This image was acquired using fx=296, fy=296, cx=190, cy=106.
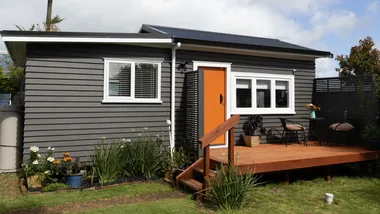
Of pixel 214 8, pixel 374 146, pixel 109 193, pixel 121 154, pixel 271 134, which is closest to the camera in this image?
pixel 109 193

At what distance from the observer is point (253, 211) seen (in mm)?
4156

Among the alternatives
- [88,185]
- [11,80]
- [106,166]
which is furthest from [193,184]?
[11,80]

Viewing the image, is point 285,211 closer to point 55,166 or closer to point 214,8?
point 55,166

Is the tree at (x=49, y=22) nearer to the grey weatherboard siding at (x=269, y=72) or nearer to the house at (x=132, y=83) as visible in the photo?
the house at (x=132, y=83)

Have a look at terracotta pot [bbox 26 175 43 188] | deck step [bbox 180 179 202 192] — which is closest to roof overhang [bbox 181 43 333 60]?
deck step [bbox 180 179 202 192]

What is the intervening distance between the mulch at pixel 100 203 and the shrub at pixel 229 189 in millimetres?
847

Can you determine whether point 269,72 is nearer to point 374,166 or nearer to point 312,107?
point 312,107

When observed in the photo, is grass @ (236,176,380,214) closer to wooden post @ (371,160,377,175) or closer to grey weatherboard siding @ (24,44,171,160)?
wooden post @ (371,160,377,175)

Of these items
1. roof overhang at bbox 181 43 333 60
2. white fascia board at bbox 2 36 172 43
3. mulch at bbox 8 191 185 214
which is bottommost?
mulch at bbox 8 191 185 214

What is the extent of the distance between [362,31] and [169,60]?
17.5 meters

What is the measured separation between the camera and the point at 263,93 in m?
7.89

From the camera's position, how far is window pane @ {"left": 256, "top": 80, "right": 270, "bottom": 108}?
7.80 meters

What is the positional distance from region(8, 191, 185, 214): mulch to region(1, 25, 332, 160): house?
62.5 inches

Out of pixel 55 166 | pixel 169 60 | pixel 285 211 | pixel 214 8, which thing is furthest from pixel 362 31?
pixel 55 166
